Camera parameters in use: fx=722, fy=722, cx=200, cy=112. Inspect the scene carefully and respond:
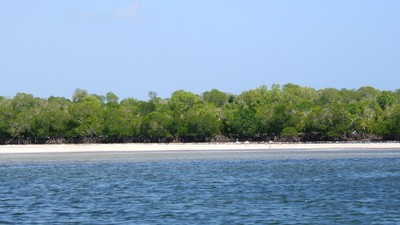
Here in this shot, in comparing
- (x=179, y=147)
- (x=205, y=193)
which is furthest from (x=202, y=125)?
(x=205, y=193)

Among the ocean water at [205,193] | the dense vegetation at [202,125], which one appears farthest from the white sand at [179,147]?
the ocean water at [205,193]

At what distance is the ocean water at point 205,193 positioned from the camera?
26094 millimetres

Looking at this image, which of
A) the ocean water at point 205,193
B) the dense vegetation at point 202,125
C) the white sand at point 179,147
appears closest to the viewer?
the ocean water at point 205,193

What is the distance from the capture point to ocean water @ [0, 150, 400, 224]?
85.6ft

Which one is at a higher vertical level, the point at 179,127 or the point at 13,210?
the point at 179,127

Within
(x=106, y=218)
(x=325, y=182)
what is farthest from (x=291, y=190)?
(x=106, y=218)

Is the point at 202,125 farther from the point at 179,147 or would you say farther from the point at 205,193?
the point at 205,193

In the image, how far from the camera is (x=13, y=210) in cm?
2853

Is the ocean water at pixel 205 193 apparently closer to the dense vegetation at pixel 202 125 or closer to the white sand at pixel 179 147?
the white sand at pixel 179 147

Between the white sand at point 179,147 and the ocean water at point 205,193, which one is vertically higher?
the white sand at point 179,147

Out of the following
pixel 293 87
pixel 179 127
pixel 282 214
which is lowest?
pixel 282 214

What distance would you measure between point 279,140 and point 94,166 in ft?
140

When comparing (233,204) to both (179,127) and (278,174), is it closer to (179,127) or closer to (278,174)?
(278,174)

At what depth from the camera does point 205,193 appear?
34406 millimetres
